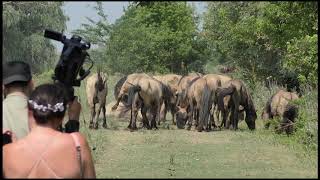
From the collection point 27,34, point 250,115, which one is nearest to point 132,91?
point 250,115

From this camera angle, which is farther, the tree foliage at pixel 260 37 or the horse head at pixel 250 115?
the horse head at pixel 250 115

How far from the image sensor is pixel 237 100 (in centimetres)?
2075

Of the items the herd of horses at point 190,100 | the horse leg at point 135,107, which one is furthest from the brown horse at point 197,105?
the horse leg at point 135,107

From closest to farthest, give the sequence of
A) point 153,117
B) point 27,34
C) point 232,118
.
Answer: point 27,34, point 153,117, point 232,118

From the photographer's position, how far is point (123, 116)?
25516mm

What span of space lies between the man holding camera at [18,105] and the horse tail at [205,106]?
14138 mm

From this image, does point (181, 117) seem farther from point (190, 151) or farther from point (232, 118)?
point (190, 151)

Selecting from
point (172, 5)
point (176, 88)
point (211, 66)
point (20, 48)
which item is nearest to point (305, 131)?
point (20, 48)

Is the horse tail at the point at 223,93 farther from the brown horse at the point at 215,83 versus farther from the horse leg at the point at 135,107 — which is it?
the horse leg at the point at 135,107

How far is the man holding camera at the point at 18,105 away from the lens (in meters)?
5.36

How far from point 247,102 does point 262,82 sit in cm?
199

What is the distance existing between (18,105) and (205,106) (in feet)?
48.8

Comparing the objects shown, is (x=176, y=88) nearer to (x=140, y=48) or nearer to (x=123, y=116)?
(x=123, y=116)

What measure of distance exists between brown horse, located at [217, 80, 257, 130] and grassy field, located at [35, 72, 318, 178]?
1548mm
